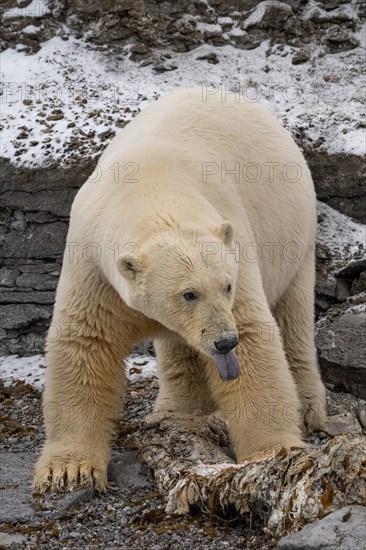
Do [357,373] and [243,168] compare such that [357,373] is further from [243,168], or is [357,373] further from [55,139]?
[55,139]

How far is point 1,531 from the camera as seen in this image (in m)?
5.60

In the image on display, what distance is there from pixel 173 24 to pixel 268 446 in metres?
7.38

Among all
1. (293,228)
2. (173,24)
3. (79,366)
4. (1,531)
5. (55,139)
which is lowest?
(1,531)

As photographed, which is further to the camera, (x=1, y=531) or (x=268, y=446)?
(x=268, y=446)

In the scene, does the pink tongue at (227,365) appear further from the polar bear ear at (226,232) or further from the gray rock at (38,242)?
the gray rock at (38,242)

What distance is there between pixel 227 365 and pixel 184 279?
0.61 metres

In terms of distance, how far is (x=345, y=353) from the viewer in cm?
859

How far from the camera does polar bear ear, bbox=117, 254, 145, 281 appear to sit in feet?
18.1

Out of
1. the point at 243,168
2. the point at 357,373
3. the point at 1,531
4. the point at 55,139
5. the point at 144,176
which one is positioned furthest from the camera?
the point at 55,139

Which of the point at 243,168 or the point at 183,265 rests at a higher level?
the point at 243,168

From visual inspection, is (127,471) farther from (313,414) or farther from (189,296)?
(313,414)

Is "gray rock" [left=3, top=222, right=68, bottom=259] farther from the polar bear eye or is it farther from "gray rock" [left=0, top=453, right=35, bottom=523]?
the polar bear eye

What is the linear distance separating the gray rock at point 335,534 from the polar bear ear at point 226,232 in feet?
6.53

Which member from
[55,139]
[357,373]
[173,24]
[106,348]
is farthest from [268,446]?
[173,24]
